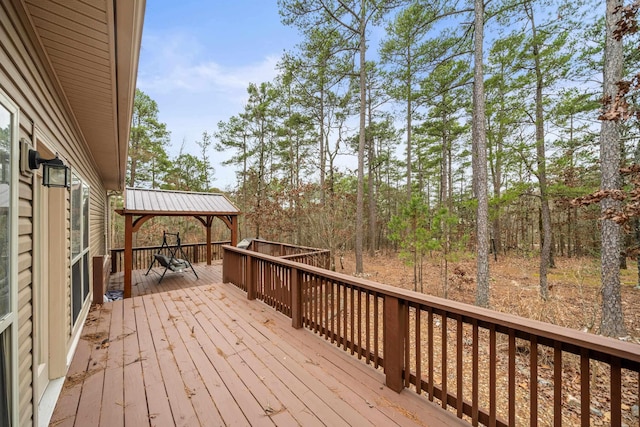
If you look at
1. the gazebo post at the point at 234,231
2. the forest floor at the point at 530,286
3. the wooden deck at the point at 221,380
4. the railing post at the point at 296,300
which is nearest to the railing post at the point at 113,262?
the gazebo post at the point at 234,231

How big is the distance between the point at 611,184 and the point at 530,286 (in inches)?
215

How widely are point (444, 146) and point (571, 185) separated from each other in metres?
6.62

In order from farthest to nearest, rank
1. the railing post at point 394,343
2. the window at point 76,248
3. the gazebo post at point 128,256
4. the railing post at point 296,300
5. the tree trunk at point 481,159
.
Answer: the tree trunk at point 481,159, the gazebo post at point 128,256, the railing post at point 296,300, the window at point 76,248, the railing post at point 394,343

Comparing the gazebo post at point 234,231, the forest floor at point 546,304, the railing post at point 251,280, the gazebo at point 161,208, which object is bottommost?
the forest floor at point 546,304

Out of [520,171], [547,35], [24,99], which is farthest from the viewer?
[520,171]

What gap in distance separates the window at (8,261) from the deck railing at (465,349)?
210 cm

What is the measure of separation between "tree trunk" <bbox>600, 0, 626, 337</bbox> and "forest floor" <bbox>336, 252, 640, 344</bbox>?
0.26 m

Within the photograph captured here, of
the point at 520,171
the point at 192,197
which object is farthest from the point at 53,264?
the point at 520,171

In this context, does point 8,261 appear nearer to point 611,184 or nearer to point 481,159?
point 481,159

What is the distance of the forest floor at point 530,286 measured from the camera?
526 cm

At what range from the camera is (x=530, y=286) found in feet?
29.0

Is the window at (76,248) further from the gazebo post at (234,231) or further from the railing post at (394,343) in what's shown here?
the gazebo post at (234,231)

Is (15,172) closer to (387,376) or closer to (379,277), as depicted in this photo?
(387,376)

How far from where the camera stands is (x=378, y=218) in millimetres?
18141
